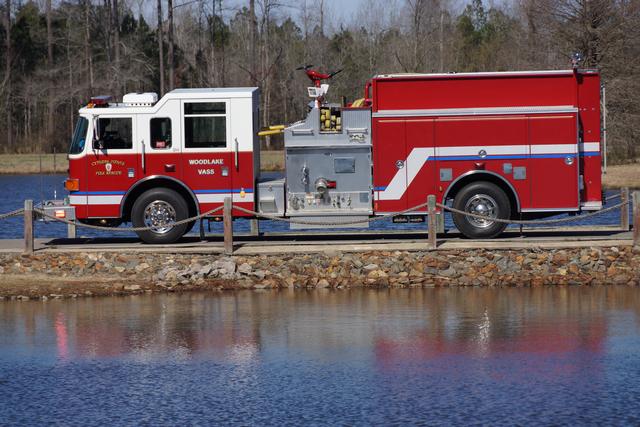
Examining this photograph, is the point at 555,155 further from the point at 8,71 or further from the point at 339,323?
the point at 8,71

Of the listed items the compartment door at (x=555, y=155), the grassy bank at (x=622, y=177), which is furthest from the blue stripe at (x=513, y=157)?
the grassy bank at (x=622, y=177)

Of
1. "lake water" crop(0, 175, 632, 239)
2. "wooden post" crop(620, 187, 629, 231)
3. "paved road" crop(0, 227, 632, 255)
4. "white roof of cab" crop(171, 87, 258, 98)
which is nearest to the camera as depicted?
"paved road" crop(0, 227, 632, 255)

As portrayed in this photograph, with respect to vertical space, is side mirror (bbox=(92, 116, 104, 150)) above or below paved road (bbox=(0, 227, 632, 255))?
above

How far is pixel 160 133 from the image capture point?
20.9 meters

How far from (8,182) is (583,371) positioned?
53426mm

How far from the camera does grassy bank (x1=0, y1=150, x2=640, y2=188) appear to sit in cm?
5149

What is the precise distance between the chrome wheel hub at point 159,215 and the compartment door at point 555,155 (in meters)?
6.45

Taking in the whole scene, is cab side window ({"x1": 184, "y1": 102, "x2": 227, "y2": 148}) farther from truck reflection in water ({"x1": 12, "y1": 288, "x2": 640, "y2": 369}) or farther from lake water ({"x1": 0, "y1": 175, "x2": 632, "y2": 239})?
truck reflection in water ({"x1": 12, "y1": 288, "x2": 640, "y2": 369})

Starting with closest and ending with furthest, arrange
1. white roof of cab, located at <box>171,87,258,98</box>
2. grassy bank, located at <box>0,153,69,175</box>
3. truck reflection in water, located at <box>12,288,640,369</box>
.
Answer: truck reflection in water, located at <box>12,288,640,369</box>
white roof of cab, located at <box>171,87,258,98</box>
grassy bank, located at <box>0,153,69,175</box>

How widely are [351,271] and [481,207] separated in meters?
2.93

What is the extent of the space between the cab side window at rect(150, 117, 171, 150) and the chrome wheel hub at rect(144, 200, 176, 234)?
100 cm

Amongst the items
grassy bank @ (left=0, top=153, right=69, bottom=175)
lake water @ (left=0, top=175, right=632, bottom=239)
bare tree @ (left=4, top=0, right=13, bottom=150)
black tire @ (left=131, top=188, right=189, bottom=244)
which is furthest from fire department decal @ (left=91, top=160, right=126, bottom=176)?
bare tree @ (left=4, top=0, right=13, bottom=150)

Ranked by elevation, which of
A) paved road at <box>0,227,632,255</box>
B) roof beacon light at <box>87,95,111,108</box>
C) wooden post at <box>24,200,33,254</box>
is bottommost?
paved road at <box>0,227,632,255</box>

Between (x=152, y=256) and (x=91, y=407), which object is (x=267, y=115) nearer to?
(x=152, y=256)
